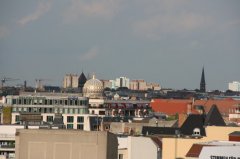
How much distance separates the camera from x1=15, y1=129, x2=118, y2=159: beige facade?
45.2 m

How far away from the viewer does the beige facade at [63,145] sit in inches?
1780

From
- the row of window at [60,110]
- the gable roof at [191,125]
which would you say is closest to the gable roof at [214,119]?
the gable roof at [191,125]

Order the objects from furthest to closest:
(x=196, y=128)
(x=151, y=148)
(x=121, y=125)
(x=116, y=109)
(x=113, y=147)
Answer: (x=116, y=109) → (x=121, y=125) → (x=196, y=128) → (x=151, y=148) → (x=113, y=147)

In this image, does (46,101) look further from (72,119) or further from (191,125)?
(191,125)

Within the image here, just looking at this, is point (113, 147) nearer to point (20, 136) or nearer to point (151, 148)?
point (20, 136)

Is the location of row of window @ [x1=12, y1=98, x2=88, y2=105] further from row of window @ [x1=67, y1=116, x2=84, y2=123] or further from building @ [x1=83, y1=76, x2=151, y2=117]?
building @ [x1=83, y1=76, x2=151, y2=117]

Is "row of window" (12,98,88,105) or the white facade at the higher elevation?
"row of window" (12,98,88,105)

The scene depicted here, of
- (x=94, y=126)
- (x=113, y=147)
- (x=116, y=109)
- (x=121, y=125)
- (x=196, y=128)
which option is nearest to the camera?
(x=113, y=147)

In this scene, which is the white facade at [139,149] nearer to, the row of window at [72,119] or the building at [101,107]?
the row of window at [72,119]

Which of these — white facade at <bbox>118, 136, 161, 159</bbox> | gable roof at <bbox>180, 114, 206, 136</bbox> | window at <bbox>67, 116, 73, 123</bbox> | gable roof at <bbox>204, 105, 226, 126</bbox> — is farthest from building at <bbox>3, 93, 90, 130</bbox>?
white facade at <bbox>118, 136, 161, 159</bbox>

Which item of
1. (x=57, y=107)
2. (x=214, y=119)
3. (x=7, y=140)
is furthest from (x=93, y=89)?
(x=7, y=140)

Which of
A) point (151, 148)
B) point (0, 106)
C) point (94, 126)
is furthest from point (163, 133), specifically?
point (0, 106)

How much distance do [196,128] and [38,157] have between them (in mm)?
44539

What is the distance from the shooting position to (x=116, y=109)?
7047 inches
